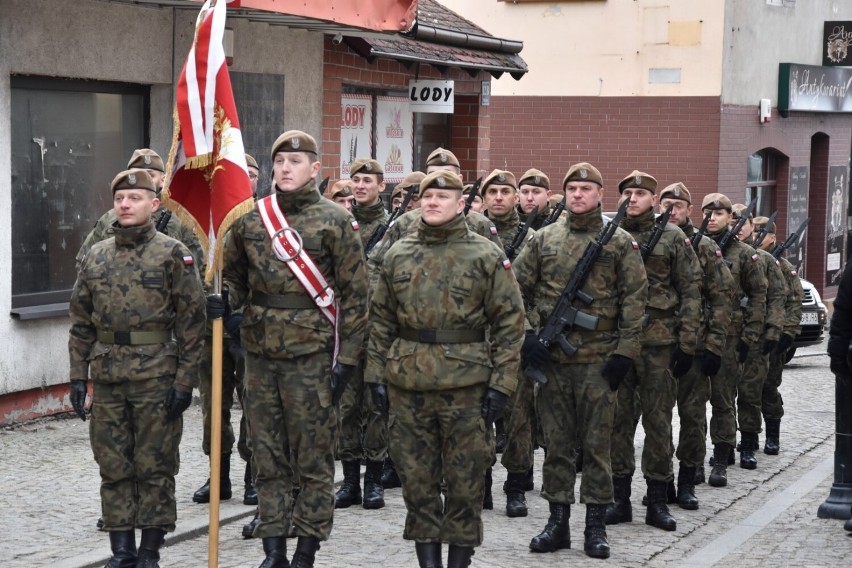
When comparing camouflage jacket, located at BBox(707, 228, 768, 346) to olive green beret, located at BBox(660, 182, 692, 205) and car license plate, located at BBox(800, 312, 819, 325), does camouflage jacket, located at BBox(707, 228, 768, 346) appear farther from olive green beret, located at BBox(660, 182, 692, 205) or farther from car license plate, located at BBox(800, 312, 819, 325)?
car license plate, located at BBox(800, 312, 819, 325)

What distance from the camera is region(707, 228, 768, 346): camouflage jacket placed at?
455 inches

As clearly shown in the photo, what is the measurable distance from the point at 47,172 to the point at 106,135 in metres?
0.89

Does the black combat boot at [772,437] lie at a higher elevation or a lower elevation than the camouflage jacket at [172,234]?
lower

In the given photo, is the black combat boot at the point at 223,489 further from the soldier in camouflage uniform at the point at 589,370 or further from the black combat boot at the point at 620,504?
the black combat boot at the point at 620,504

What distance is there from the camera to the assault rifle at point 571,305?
340 inches

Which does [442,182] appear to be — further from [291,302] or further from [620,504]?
[620,504]

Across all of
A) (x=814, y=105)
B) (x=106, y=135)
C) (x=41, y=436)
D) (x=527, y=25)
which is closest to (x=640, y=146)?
(x=527, y=25)

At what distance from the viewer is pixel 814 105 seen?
2642cm

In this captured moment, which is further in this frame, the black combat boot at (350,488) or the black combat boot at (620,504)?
the black combat boot at (350,488)

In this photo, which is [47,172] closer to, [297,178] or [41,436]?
[41,436]

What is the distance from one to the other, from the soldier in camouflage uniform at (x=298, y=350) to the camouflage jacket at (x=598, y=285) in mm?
1510

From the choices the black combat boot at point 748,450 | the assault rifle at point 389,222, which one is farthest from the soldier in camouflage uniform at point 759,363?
the assault rifle at point 389,222

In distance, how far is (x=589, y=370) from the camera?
8656 mm

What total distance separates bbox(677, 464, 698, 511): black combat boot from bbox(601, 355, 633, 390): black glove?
75.0 inches
